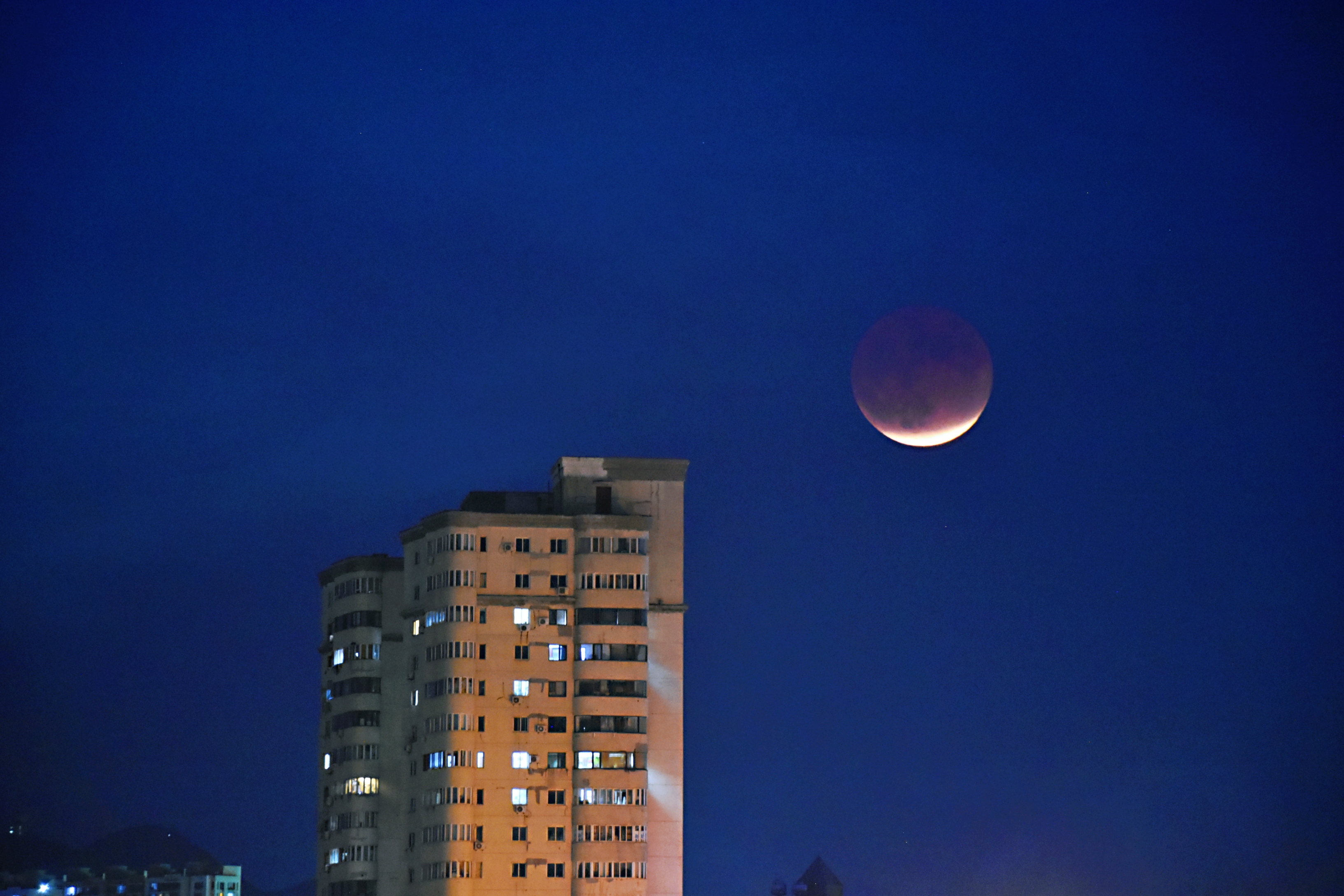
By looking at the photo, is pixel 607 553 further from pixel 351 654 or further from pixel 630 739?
pixel 351 654

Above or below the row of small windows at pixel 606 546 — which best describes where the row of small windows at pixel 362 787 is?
below

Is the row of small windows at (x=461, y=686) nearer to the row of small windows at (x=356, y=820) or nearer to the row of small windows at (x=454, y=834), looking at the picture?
the row of small windows at (x=454, y=834)

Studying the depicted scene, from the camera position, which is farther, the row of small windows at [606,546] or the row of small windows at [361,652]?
the row of small windows at [361,652]

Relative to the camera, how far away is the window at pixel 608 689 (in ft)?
538

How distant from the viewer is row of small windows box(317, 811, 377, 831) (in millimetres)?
170875

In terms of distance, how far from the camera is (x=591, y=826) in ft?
529

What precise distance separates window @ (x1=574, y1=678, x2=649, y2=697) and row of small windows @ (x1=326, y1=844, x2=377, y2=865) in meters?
24.8

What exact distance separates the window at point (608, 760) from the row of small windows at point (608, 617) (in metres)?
11.2

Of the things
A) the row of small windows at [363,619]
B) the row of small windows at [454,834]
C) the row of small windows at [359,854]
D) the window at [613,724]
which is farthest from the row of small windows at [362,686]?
the window at [613,724]

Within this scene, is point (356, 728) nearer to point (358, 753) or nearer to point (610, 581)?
point (358, 753)

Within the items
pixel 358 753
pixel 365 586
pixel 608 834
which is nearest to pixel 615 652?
pixel 608 834

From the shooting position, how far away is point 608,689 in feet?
538

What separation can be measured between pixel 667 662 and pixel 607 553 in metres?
12.0

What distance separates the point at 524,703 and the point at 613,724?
8.09 metres
